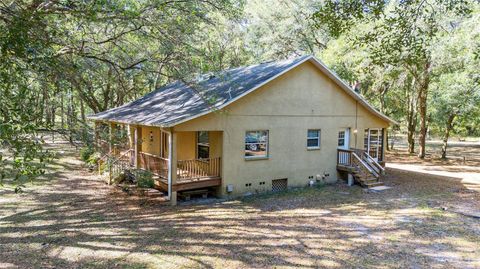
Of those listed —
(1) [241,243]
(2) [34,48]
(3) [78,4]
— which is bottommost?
(1) [241,243]

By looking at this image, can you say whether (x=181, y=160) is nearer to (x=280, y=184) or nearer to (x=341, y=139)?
(x=280, y=184)

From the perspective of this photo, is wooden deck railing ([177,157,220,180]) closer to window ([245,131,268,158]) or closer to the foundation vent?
window ([245,131,268,158])

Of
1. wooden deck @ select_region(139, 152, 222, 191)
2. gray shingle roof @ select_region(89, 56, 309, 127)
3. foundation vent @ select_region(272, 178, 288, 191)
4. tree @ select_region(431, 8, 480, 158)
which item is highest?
tree @ select_region(431, 8, 480, 158)

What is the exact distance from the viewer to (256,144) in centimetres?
1456

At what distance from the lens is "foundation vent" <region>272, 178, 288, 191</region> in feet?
49.6

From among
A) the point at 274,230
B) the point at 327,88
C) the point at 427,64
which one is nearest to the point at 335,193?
the point at 327,88

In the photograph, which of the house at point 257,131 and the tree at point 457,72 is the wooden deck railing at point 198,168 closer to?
the house at point 257,131

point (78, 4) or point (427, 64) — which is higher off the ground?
point (427, 64)

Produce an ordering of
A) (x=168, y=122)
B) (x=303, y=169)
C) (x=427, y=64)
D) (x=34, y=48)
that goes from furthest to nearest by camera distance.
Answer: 1. (x=427, y=64)
2. (x=303, y=169)
3. (x=168, y=122)
4. (x=34, y=48)

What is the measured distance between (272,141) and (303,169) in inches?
89.4

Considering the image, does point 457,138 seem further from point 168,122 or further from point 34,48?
point 34,48

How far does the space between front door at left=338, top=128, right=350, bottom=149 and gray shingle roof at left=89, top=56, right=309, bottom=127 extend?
4.74 m

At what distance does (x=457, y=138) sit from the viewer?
5488 cm

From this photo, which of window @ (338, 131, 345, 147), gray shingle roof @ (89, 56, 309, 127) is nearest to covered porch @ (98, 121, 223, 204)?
gray shingle roof @ (89, 56, 309, 127)
